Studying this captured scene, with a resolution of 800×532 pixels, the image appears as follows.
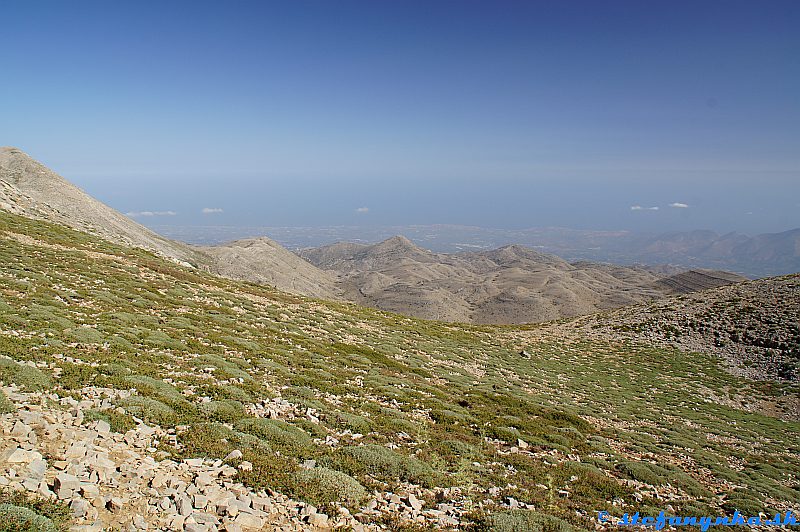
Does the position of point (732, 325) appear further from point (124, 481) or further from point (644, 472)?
point (124, 481)

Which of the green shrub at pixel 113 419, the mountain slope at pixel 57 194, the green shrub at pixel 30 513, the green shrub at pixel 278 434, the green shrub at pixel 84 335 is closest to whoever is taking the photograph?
the green shrub at pixel 30 513

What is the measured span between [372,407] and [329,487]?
788 cm

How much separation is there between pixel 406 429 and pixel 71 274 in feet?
95.0

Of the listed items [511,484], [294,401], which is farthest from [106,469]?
[511,484]

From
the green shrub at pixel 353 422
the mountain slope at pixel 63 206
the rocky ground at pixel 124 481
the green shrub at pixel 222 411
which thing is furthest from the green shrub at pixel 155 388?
the mountain slope at pixel 63 206

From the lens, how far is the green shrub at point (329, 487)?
11172 millimetres

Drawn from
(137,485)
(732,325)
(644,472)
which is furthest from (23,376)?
(732,325)

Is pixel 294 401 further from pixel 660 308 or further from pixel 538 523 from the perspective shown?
pixel 660 308

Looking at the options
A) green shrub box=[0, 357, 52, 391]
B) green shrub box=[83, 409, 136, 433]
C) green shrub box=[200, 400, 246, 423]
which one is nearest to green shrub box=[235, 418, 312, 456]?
green shrub box=[200, 400, 246, 423]

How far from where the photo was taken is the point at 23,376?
43.9ft

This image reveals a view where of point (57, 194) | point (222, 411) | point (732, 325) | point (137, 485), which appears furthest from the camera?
point (57, 194)

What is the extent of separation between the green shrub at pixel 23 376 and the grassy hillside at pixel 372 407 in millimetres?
69

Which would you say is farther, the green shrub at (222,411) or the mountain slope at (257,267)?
the mountain slope at (257,267)

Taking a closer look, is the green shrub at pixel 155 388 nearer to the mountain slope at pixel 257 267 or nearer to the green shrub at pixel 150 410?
the green shrub at pixel 150 410
